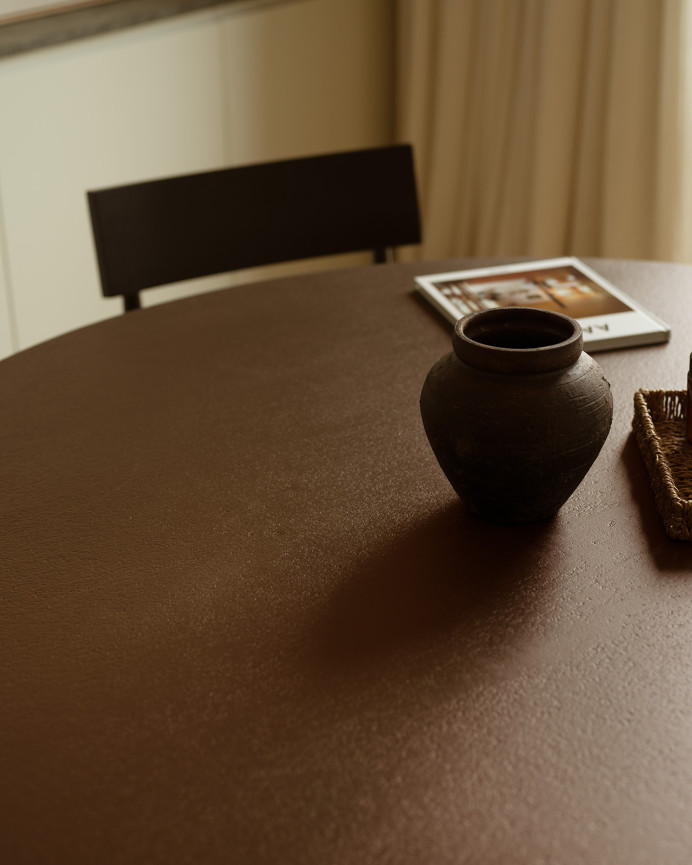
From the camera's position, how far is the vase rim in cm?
80

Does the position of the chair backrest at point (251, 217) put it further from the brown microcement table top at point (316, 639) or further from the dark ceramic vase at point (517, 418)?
the dark ceramic vase at point (517, 418)

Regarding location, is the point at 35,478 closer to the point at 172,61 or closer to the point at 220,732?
the point at 220,732

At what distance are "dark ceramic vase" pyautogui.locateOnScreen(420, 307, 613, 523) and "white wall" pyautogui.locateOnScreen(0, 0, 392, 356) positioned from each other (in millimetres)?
1524

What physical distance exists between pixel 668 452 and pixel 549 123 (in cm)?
189

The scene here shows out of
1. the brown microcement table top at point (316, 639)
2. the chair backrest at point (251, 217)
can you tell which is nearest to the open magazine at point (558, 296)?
the brown microcement table top at point (316, 639)

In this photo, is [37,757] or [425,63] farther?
[425,63]

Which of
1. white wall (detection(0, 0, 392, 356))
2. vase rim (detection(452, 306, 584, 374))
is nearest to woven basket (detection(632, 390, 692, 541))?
vase rim (detection(452, 306, 584, 374))

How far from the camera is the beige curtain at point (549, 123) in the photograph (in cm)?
249

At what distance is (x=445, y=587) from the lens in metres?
0.81

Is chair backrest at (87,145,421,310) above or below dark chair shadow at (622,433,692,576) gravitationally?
above

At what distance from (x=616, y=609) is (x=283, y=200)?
100cm

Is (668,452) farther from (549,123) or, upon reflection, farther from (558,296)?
(549,123)

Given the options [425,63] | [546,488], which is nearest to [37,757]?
[546,488]

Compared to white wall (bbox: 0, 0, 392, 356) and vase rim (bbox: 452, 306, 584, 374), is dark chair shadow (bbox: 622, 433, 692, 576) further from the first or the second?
white wall (bbox: 0, 0, 392, 356)
